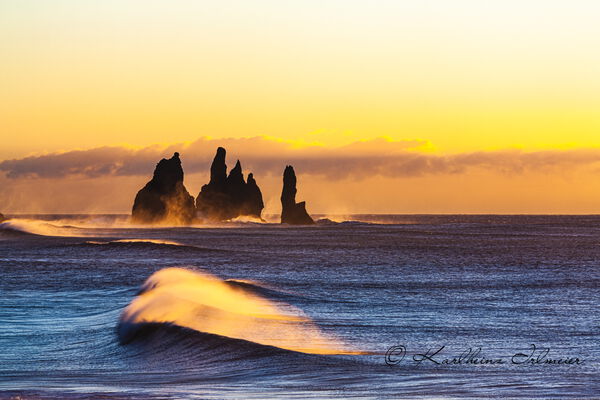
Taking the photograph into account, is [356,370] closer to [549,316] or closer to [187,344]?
[187,344]

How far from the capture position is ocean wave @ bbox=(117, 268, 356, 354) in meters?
21.1

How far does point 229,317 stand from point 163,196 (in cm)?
15704

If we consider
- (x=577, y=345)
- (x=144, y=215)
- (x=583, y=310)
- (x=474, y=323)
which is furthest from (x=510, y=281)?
(x=144, y=215)

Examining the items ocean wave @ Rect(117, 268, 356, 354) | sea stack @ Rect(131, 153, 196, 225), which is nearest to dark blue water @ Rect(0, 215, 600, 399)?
ocean wave @ Rect(117, 268, 356, 354)

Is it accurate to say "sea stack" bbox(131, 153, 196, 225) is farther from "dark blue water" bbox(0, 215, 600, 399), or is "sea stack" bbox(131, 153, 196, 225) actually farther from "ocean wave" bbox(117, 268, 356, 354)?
"ocean wave" bbox(117, 268, 356, 354)

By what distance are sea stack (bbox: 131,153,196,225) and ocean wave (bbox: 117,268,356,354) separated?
146173 millimetres

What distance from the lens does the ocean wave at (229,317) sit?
21078 mm

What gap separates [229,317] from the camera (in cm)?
2616

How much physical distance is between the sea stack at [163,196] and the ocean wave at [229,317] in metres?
146

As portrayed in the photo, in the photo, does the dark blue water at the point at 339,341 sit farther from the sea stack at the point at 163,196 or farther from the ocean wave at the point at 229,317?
the sea stack at the point at 163,196

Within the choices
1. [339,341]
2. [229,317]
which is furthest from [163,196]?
[339,341]

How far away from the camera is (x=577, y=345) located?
65.9 ft

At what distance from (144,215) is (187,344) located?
162 m

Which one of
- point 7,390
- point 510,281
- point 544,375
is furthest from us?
point 510,281
